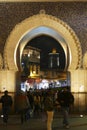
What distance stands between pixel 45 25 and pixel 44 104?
7446 mm

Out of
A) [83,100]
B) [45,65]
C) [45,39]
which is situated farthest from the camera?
[45,65]

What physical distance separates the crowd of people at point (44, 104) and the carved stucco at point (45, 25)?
7.55 feet

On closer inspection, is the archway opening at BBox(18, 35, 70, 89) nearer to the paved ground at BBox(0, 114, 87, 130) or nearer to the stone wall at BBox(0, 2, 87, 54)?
the stone wall at BBox(0, 2, 87, 54)

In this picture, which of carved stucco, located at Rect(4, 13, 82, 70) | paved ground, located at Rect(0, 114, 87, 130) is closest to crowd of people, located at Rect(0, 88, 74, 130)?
paved ground, located at Rect(0, 114, 87, 130)

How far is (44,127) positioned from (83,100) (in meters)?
4.80

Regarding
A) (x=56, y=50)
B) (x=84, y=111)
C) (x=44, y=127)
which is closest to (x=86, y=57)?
(x=84, y=111)

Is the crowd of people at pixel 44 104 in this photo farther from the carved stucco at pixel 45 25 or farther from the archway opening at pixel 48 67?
the archway opening at pixel 48 67

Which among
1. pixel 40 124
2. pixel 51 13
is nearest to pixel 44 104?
pixel 40 124

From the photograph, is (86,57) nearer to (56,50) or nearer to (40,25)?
(40,25)

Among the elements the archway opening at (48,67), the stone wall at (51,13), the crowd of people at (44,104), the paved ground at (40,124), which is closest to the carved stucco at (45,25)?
the stone wall at (51,13)

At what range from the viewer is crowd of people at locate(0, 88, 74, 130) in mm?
14117

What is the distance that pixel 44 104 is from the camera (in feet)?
47.1

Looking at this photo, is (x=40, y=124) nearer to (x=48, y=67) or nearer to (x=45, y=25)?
(x=45, y=25)

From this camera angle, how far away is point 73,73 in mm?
20844
